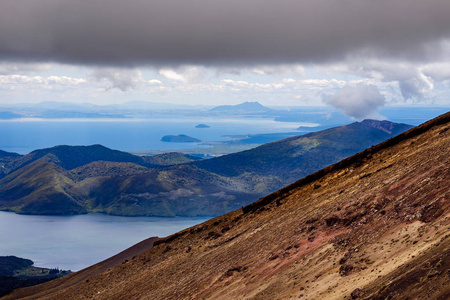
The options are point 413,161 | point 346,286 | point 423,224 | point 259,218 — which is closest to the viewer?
point 346,286

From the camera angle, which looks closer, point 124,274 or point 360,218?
point 360,218

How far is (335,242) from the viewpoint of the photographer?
1303 inches

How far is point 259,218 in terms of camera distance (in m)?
56.8

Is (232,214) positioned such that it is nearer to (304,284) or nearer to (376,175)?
(376,175)

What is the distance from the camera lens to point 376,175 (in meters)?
44.6

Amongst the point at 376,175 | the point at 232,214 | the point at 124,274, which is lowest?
the point at 124,274

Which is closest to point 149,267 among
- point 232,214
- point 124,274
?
point 124,274

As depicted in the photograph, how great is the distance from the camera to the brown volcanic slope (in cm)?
2486

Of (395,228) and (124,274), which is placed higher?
(395,228)

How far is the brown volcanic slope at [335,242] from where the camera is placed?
24.9 metres

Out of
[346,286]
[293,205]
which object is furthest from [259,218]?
[346,286]

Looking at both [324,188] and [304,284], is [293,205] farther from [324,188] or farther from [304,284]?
[304,284]

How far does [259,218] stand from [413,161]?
20.5m

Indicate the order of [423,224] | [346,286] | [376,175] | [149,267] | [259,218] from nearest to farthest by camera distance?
[346,286] → [423,224] → [376,175] → [259,218] → [149,267]
